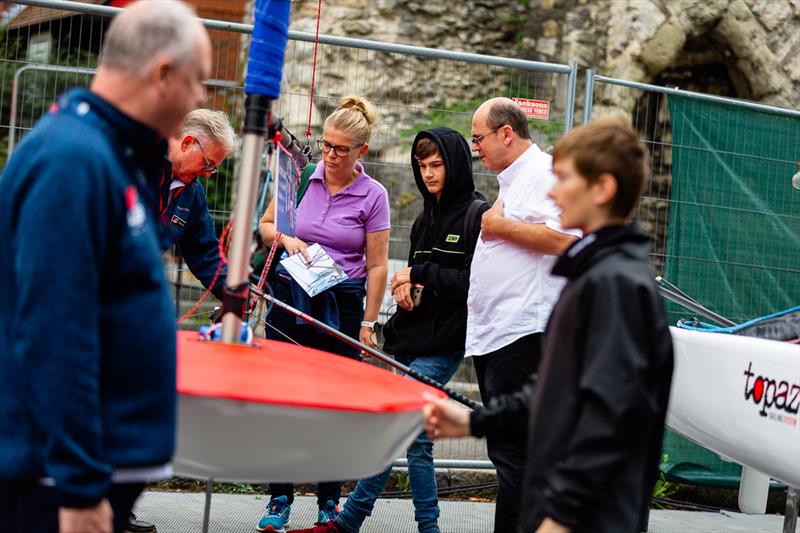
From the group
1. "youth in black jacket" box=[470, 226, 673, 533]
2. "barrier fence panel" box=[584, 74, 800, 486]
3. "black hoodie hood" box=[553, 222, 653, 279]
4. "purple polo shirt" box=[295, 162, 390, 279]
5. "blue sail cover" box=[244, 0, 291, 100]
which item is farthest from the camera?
"barrier fence panel" box=[584, 74, 800, 486]

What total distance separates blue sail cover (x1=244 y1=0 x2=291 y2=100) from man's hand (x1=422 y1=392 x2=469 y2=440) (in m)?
0.89

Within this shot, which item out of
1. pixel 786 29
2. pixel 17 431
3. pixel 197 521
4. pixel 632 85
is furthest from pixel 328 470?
pixel 786 29

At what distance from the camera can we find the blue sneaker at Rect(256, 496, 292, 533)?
15.0ft

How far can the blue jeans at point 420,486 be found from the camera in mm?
4383

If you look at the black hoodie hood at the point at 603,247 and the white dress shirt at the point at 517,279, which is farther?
the white dress shirt at the point at 517,279

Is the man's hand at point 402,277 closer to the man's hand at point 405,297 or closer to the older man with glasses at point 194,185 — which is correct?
the man's hand at point 405,297

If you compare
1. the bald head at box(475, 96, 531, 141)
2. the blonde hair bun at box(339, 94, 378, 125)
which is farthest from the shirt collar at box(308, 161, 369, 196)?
the bald head at box(475, 96, 531, 141)

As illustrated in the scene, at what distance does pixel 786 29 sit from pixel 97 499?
8.87m

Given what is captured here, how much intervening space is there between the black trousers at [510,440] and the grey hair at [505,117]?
83 cm

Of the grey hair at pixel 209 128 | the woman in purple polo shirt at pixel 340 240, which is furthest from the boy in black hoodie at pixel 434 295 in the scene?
the grey hair at pixel 209 128

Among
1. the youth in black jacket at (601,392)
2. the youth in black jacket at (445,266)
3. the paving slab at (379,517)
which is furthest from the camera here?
the paving slab at (379,517)

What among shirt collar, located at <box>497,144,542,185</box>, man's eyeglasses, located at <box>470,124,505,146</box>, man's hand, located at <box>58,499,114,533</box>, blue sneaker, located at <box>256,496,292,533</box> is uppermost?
man's eyeglasses, located at <box>470,124,505,146</box>

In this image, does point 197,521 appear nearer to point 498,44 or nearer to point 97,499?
point 97,499

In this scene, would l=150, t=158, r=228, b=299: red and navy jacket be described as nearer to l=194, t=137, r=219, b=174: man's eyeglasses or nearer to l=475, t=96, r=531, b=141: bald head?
l=194, t=137, r=219, b=174: man's eyeglasses
